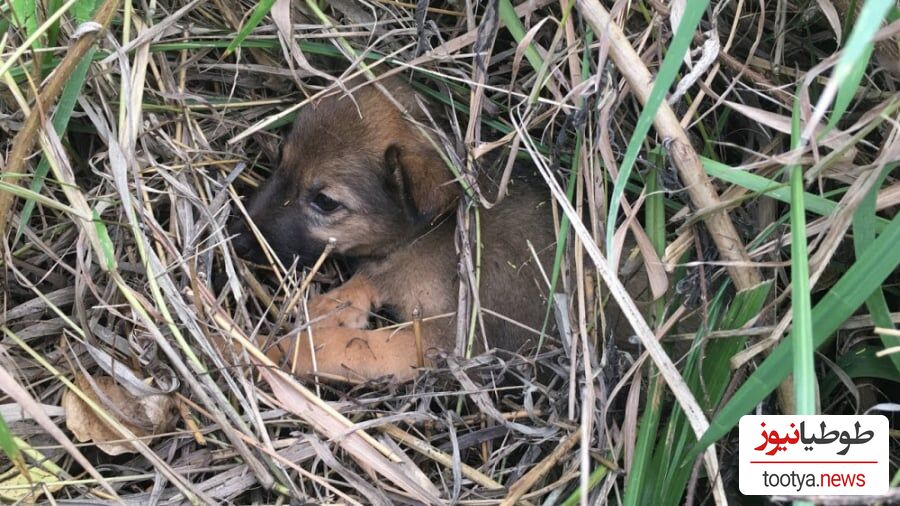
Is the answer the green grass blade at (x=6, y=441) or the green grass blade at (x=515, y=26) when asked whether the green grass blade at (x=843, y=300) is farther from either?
the green grass blade at (x=6, y=441)

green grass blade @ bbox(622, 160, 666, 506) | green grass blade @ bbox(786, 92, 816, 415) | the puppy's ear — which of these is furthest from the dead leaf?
green grass blade @ bbox(786, 92, 816, 415)

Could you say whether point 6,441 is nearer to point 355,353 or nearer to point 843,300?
point 355,353

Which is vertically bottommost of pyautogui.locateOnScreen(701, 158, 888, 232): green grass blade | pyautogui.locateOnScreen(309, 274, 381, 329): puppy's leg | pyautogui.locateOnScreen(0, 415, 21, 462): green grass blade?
pyautogui.locateOnScreen(309, 274, 381, 329): puppy's leg

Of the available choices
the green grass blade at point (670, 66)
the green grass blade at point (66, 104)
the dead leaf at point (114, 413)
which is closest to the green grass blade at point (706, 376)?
the green grass blade at point (670, 66)

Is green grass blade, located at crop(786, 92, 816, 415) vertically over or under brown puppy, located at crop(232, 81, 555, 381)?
over

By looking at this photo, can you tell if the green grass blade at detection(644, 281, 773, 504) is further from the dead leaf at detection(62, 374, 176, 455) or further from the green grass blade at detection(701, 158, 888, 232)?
the dead leaf at detection(62, 374, 176, 455)

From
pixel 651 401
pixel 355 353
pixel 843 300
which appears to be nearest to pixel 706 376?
pixel 651 401

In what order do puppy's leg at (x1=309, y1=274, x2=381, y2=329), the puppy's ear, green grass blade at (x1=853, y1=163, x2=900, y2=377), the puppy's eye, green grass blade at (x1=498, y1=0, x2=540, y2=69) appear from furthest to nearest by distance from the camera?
puppy's leg at (x1=309, y1=274, x2=381, y2=329) → the puppy's eye → the puppy's ear → green grass blade at (x1=498, y1=0, x2=540, y2=69) → green grass blade at (x1=853, y1=163, x2=900, y2=377)

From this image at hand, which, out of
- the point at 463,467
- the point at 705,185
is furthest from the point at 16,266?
the point at 705,185
